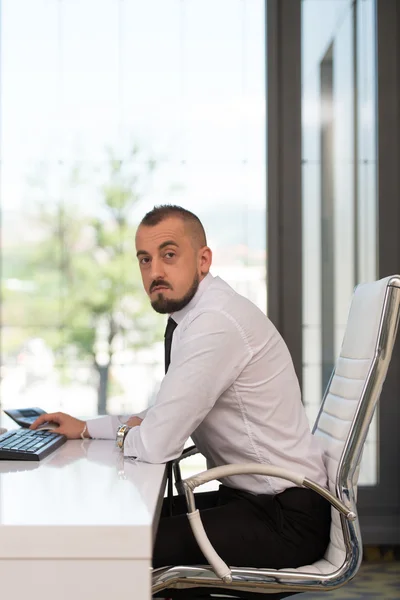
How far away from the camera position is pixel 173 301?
2275 mm

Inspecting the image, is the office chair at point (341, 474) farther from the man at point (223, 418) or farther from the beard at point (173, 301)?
the beard at point (173, 301)

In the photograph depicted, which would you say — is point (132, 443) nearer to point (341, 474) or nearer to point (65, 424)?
point (65, 424)

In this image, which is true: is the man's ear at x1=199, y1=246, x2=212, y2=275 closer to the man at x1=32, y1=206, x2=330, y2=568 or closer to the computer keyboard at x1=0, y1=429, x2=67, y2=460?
the man at x1=32, y1=206, x2=330, y2=568

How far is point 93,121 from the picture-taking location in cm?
Result: 430

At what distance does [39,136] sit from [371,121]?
175 cm

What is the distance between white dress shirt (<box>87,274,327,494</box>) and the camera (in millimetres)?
1949

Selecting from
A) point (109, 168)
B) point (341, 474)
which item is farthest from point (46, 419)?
point (109, 168)

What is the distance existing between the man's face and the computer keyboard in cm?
46

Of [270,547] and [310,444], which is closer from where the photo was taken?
[270,547]

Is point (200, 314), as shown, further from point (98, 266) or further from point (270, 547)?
point (98, 266)

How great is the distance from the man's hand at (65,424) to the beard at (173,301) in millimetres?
397

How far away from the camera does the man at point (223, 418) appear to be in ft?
6.34

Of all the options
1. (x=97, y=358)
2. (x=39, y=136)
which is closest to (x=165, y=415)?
(x=97, y=358)

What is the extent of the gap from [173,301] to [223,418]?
0.36 m
